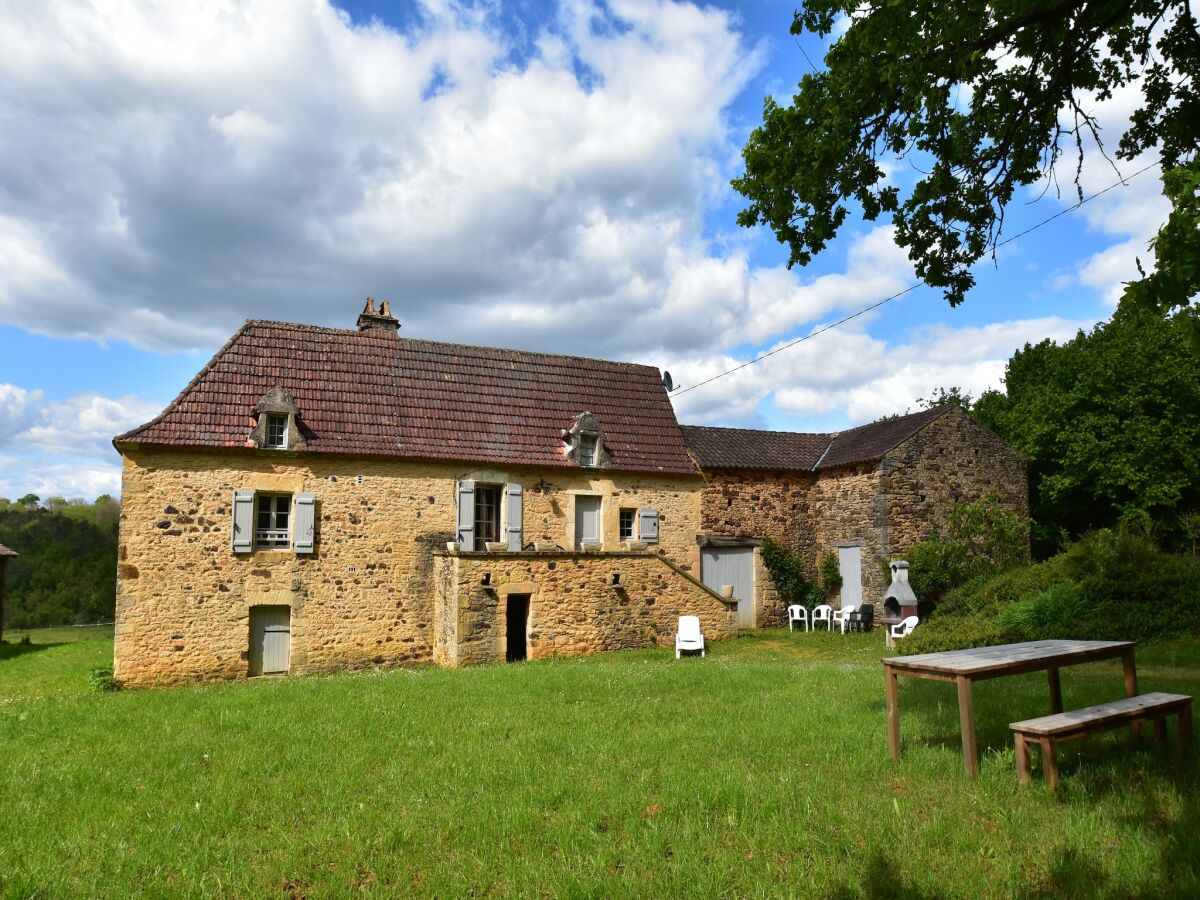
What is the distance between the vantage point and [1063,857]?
4031mm

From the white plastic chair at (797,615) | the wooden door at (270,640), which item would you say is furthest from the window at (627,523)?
the wooden door at (270,640)

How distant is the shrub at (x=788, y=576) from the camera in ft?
→ 70.7

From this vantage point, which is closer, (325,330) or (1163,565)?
(1163,565)

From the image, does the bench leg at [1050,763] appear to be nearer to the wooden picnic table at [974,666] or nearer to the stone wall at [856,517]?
the wooden picnic table at [974,666]

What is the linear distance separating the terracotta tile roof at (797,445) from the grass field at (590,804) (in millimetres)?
12737

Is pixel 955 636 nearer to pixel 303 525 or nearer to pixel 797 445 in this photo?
pixel 797 445

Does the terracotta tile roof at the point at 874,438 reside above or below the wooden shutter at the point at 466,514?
above

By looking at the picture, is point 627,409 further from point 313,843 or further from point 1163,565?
point 313,843

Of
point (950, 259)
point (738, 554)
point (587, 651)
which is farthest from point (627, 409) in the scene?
point (950, 259)

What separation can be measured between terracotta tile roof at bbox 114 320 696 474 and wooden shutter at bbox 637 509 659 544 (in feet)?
3.69

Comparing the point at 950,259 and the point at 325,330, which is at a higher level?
the point at 325,330

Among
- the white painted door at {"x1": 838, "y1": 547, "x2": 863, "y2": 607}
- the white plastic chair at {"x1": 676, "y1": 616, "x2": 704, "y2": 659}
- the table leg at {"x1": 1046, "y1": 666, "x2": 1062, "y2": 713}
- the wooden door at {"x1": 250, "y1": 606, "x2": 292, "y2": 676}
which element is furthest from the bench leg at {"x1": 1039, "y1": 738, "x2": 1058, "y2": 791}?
the white painted door at {"x1": 838, "y1": 547, "x2": 863, "y2": 607}

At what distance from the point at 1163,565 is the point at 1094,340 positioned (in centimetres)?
1477

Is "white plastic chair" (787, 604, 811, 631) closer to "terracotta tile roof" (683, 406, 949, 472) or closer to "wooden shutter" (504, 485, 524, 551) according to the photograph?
"terracotta tile roof" (683, 406, 949, 472)
